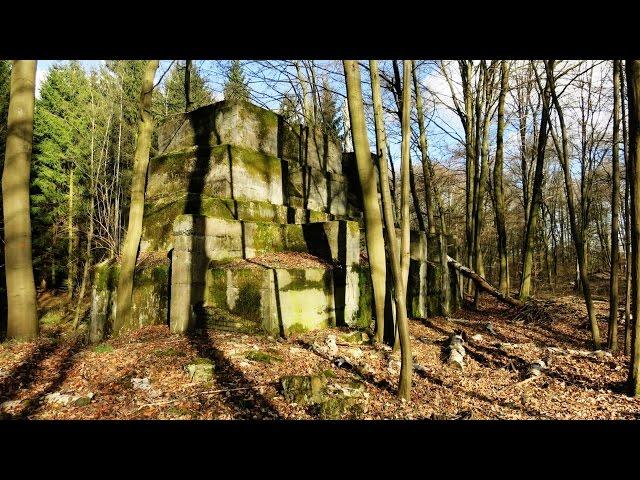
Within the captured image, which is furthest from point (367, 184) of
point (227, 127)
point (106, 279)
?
point (106, 279)

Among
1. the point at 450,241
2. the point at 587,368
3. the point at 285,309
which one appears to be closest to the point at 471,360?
the point at 587,368

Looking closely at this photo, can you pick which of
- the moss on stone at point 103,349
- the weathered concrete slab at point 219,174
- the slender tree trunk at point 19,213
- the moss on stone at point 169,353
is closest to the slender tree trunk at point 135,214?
the moss on stone at point 103,349

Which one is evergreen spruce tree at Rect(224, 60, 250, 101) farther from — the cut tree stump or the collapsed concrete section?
the cut tree stump

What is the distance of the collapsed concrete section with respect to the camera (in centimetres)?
903

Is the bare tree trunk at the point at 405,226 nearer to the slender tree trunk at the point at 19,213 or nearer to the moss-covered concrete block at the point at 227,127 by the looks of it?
the moss-covered concrete block at the point at 227,127

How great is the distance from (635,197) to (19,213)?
11.3 meters

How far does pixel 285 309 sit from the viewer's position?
8.99 m

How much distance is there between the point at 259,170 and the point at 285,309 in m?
4.81

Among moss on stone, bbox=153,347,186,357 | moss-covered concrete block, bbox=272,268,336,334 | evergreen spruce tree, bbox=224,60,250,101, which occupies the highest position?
evergreen spruce tree, bbox=224,60,250,101

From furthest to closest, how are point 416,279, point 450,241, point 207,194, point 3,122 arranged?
1. point 450,241
2. point 3,122
3. point 416,279
4. point 207,194

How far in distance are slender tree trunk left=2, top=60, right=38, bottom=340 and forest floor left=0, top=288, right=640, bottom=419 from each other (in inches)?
27.5

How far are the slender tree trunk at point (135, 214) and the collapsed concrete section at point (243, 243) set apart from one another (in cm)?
72

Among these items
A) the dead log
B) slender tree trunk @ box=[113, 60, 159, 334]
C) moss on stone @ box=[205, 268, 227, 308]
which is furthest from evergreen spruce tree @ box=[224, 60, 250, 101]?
the dead log
